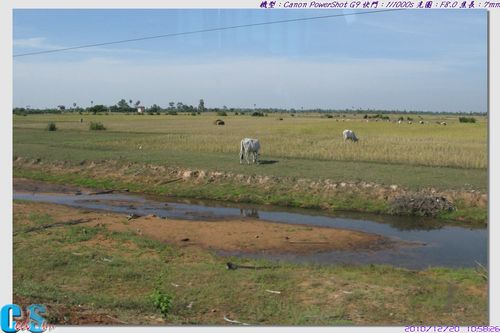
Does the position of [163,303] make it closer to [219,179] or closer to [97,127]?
[219,179]

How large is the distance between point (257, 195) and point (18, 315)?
10.1 m

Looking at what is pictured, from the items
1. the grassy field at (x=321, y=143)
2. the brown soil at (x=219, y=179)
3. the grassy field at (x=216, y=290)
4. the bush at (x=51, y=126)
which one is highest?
the bush at (x=51, y=126)

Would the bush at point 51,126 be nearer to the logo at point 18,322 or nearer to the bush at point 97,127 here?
the bush at point 97,127

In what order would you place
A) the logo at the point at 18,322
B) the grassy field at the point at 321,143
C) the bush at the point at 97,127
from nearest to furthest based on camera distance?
the logo at the point at 18,322
the grassy field at the point at 321,143
the bush at the point at 97,127

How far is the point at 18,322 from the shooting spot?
5211 millimetres

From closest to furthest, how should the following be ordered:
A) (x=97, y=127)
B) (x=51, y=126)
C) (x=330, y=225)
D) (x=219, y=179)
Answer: (x=330, y=225), (x=219, y=179), (x=51, y=126), (x=97, y=127)

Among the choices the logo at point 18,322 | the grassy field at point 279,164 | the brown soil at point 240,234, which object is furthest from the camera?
the grassy field at point 279,164

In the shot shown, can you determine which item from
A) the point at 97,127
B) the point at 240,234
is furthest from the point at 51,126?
the point at 240,234

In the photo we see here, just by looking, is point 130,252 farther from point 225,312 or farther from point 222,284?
point 225,312

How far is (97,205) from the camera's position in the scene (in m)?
14.1

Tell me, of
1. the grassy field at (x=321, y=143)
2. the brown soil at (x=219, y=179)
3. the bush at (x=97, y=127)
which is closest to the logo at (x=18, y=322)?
the grassy field at (x=321, y=143)

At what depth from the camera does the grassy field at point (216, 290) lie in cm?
568

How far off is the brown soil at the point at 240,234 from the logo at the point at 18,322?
13.3ft

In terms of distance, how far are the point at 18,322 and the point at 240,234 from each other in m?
5.54
